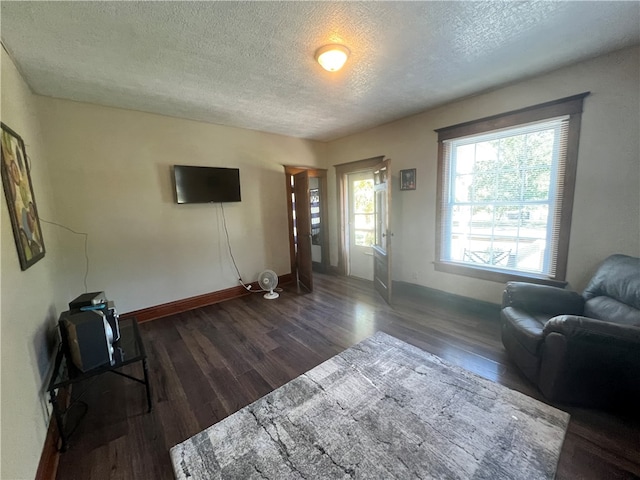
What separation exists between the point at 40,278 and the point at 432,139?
4303mm

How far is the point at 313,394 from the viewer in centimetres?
186

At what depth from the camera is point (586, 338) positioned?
1582 millimetres

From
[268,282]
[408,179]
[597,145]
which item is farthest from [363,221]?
[597,145]

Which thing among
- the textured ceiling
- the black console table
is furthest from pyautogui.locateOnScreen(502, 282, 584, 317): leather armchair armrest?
the black console table

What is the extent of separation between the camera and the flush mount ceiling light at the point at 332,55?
1830 mm

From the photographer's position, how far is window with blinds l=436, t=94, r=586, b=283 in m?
2.49

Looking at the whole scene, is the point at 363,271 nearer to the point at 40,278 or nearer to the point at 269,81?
the point at 269,81

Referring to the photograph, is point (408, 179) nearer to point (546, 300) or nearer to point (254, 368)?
point (546, 300)

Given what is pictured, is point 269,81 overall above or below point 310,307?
above

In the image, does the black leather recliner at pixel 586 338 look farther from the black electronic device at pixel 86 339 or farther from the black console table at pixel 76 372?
the black electronic device at pixel 86 339

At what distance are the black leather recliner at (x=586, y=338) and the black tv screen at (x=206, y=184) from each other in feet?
11.9

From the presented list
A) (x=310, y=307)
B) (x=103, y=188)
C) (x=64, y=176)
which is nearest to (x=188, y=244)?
(x=103, y=188)

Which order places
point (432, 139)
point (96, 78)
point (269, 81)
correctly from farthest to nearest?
point (432, 139), point (269, 81), point (96, 78)

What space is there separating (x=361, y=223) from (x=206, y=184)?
268cm
